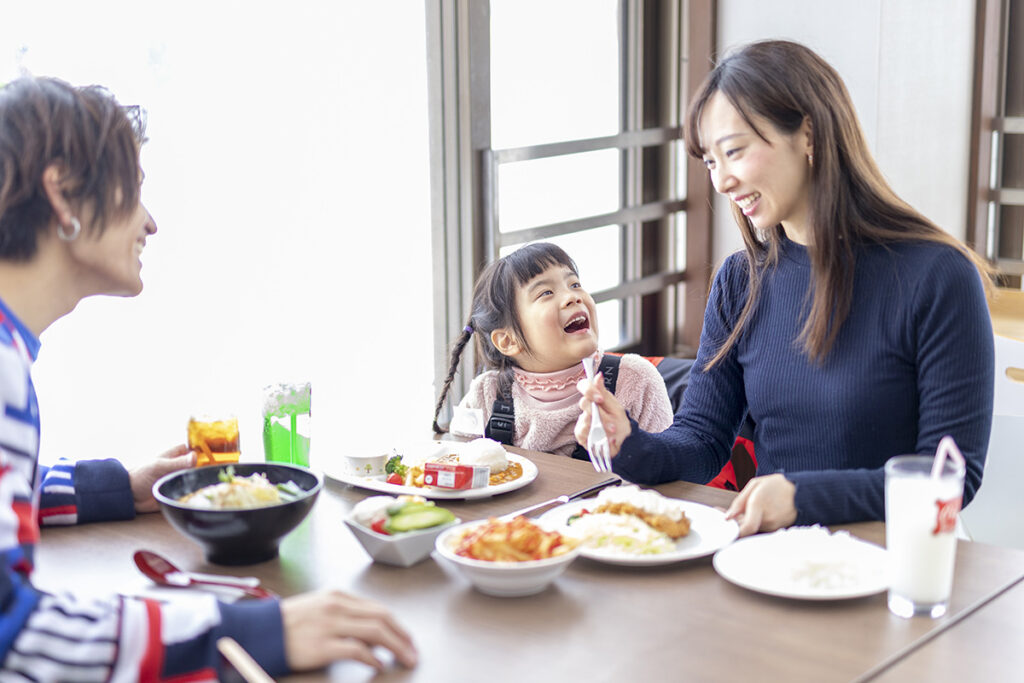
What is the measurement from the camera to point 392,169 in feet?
8.90

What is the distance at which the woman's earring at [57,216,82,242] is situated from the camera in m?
1.23

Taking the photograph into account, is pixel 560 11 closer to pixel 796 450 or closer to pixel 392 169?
pixel 392 169

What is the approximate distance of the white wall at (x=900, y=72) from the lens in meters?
3.16

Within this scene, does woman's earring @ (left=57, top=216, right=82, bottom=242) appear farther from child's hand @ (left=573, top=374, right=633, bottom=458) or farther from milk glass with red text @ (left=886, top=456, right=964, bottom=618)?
milk glass with red text @ (left=886, top=456, right=964, bottom=618)

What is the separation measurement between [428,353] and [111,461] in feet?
4.49

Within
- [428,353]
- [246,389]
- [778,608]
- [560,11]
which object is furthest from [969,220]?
[778,608]

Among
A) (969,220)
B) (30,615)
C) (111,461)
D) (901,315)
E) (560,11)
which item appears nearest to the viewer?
(30,615)

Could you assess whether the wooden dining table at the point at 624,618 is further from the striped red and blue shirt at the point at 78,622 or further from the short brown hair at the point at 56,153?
the short brown hair at the point at 56,153

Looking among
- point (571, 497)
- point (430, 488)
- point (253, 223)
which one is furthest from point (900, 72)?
point (430, 488)

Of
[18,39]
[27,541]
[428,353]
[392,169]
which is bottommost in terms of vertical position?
[428,353]

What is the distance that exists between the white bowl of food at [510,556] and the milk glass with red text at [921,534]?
346mm

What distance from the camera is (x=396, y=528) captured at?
1.33m

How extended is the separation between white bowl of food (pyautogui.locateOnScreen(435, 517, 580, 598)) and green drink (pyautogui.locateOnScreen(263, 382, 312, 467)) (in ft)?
1.63

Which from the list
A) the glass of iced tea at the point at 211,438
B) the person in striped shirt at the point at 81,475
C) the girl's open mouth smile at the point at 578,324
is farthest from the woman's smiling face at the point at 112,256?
the girl's open mouth smile at the point at 578,324
